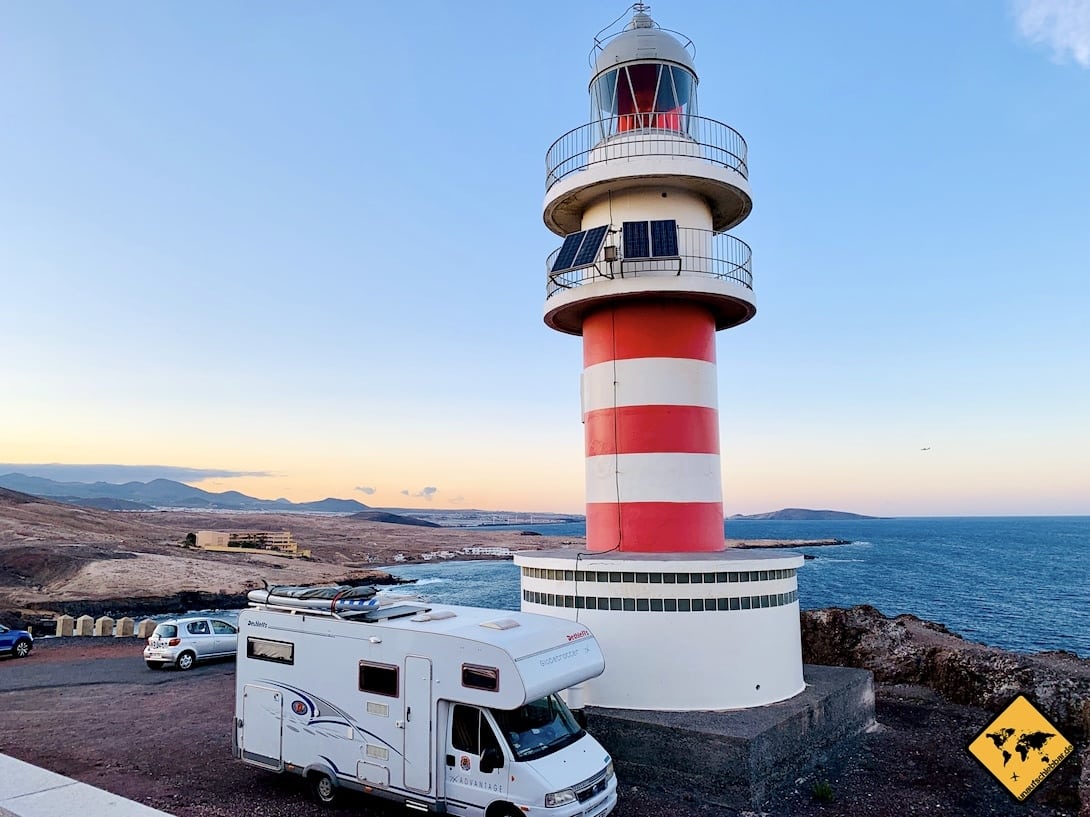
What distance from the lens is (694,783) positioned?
11.4 meters

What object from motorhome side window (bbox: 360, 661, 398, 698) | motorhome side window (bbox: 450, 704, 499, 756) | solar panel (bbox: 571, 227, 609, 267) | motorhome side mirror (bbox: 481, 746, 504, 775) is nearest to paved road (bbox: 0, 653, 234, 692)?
motorhome side window (bbox: 360, 661, 398, 698)

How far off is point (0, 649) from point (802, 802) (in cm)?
2175

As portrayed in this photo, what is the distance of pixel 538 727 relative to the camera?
9.74 metres

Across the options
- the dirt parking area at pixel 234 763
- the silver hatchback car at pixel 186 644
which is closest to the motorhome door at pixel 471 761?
the dirt parking area at pixel 234 763

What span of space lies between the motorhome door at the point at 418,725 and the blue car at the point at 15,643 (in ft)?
58.7

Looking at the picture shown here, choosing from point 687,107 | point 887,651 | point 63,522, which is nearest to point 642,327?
point 687,107

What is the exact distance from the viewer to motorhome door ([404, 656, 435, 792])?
969 cm

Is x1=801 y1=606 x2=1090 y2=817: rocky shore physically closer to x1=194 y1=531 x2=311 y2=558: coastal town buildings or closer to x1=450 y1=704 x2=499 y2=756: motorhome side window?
x1=450 y1=704 x2=499 y2=756: motorhome side window

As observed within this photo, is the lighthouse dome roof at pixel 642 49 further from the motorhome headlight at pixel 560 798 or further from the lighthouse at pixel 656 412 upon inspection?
the motorhome headlight at pixel 560 798

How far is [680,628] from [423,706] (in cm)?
524

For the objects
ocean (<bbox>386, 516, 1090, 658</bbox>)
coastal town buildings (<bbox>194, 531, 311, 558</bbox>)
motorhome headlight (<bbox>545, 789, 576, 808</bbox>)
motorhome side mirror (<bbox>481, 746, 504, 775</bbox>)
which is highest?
motorhome side mirror (<bbox>481, 746, 504, 775</bbox>)

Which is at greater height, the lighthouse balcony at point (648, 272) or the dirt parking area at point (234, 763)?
the lighthouse balcony at point (648, 272)

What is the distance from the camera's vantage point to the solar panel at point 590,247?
14211 millimetres

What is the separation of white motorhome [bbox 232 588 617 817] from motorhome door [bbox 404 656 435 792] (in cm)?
2
